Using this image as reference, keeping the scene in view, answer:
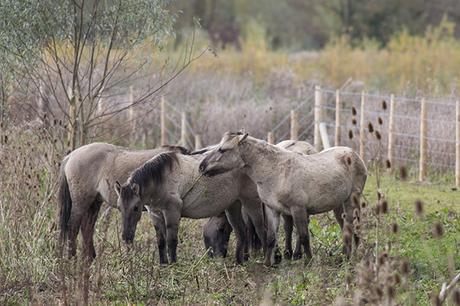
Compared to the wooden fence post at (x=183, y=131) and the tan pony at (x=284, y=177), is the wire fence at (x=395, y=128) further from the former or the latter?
the tan pony at (x=284, y=177)

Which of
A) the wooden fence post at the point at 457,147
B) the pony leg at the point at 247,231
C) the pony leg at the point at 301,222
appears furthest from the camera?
the wooden fence post at the point at 457,147

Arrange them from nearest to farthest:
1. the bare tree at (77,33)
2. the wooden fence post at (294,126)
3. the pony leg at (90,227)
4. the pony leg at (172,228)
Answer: the pony leg at (90,227) → the pony leg at (172,228) → the bare tree at (77,33) → the wooden fence post at (294,126)

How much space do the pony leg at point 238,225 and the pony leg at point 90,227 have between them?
163 cm

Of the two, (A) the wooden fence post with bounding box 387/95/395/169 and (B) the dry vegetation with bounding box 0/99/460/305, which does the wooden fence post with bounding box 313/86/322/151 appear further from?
(B) the dry vegetation with bounding box 0/99/460/305

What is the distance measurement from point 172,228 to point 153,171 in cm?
73

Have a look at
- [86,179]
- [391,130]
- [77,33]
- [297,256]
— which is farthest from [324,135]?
[86,179]

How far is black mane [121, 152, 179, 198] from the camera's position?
11797mm

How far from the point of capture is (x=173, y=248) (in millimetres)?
12180

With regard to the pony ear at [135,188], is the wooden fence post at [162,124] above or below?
below

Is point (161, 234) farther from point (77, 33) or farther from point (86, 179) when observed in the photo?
point (77, 33)

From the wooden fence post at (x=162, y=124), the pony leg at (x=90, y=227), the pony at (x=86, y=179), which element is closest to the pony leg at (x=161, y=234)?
the pony at (x=86, y=179)

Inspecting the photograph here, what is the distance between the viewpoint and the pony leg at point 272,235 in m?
12.3

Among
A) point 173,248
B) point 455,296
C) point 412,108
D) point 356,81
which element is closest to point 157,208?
point 173,248

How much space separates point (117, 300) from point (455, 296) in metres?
5.20
